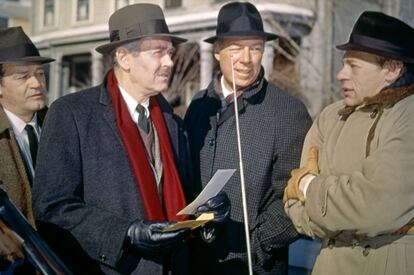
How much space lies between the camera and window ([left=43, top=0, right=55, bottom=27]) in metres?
22.5

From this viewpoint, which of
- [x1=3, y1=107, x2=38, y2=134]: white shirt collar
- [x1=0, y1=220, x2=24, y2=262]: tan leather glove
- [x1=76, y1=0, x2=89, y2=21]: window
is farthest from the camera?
[x1=76, y1=0, x2=89, y2=21]: window

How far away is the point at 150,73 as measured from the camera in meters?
2.88

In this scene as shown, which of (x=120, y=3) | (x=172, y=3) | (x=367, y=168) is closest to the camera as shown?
(x=367, y=168)

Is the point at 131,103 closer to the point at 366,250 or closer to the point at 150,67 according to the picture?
the point at 150,67

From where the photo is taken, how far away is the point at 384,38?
8.36 feet

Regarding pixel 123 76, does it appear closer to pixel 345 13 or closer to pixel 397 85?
pixel 397 85

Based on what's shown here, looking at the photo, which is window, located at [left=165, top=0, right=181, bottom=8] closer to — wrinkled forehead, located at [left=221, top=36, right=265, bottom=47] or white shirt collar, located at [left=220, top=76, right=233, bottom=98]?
white shirt collar, located at [left=220, top=76, right=233, bottom=98]

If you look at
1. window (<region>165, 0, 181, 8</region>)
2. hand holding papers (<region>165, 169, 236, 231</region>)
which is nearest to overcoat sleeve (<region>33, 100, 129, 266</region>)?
hand holding papers (<region>165, 169, 236, 231</region>)

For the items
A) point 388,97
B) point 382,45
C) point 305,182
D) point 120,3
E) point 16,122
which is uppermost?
point 120,3

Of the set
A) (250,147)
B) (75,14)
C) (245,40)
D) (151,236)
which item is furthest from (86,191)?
(75,14)

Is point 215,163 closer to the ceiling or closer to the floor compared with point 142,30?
closer to the floor

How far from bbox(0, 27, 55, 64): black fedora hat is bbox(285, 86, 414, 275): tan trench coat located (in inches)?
71.1

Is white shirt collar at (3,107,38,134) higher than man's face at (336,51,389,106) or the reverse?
the reverse

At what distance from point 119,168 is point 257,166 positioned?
34.7 inches
